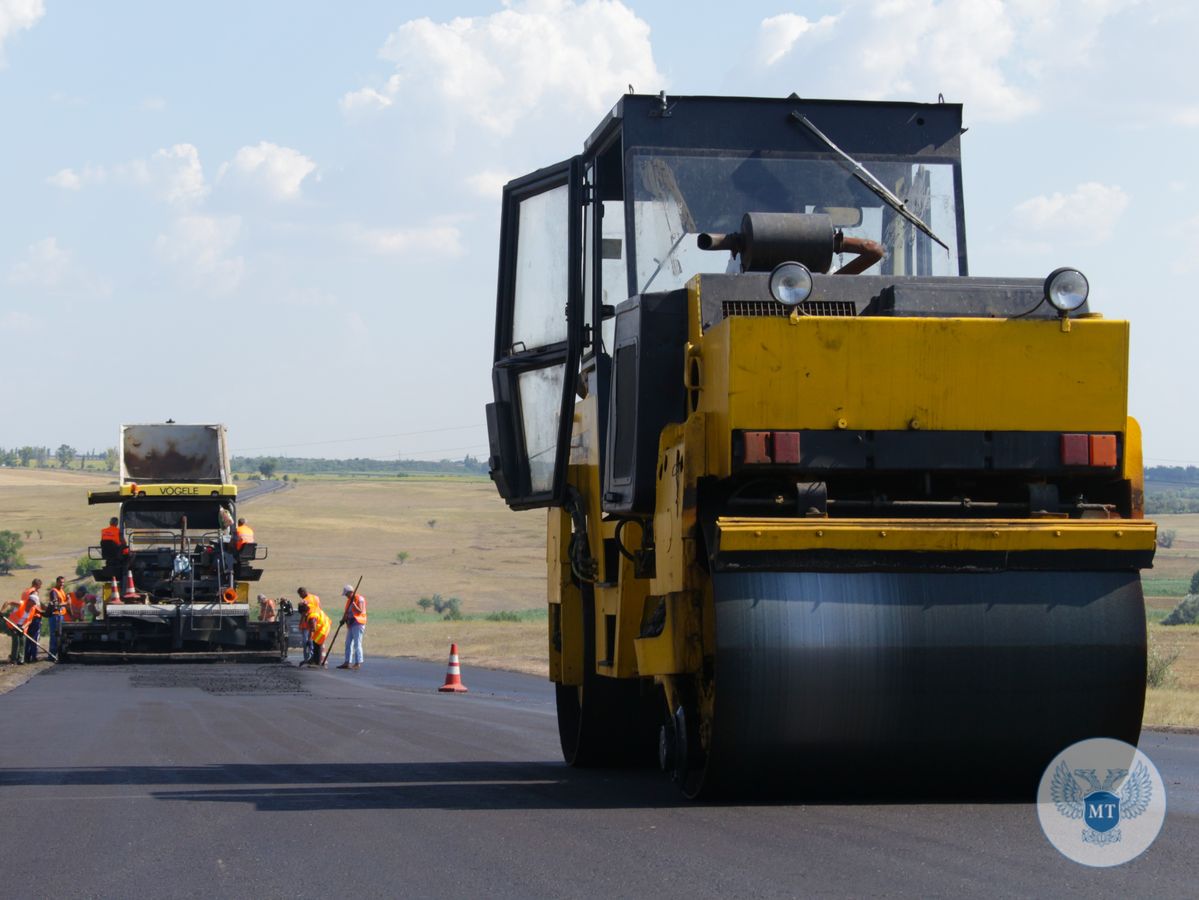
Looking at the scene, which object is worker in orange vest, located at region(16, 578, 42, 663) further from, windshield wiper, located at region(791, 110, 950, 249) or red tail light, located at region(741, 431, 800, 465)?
red tail light, located at region(741, 431, 800, 465)

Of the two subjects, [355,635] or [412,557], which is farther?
[412,557]

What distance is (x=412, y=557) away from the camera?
8831 centimetres

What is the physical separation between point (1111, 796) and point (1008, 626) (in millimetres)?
919

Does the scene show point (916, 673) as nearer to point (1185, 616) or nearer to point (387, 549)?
point (1185, 616)

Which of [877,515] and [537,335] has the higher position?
[537,335]

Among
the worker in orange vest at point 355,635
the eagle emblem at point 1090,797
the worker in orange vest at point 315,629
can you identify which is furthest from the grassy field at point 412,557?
the eagle emblem at point 1090,797

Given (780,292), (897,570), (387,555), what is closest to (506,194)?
(780,292)

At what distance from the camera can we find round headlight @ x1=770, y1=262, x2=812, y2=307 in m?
7.38

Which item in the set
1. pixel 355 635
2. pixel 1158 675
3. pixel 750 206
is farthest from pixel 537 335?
pixel 355 635

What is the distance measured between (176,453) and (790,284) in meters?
23.7

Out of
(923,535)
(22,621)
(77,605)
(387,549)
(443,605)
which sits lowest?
(443,605)

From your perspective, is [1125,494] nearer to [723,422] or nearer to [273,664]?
[723,422]

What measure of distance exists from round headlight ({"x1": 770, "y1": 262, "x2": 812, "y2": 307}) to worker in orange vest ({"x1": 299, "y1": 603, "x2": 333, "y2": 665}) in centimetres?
2125

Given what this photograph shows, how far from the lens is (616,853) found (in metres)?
6.62
